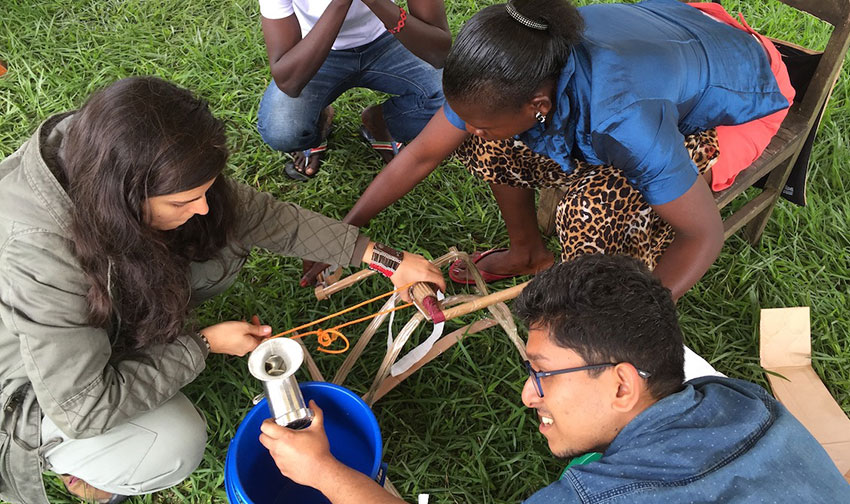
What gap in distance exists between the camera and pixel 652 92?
1643 millimetres

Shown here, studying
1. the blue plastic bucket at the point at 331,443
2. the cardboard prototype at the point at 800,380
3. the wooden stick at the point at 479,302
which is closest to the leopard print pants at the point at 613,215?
the wooden stick at the point at 479,302

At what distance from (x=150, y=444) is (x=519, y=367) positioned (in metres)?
1.22

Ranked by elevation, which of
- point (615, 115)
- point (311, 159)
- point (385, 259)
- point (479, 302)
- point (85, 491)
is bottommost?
point (85, 491)

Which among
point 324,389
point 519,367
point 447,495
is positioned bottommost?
point 447,495

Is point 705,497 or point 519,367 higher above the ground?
point 705,497

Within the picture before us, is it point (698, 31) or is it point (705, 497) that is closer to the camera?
point (705, 497)

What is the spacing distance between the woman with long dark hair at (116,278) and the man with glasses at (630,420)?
0.45 metres

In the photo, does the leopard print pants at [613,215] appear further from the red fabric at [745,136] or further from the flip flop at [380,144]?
the flip flop at [380,144]

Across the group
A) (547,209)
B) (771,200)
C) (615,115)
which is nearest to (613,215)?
(615,115)

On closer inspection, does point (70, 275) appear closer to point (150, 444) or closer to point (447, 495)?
point (150, 444)

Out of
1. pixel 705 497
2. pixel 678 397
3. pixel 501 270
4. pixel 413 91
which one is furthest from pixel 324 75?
pixel 705 497

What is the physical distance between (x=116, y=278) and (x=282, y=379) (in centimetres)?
48

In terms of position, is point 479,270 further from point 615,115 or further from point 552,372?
point 552,372

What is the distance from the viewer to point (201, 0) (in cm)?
374
